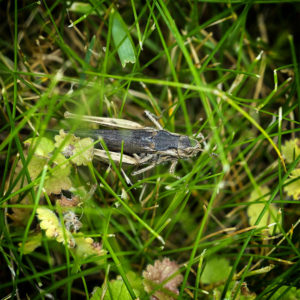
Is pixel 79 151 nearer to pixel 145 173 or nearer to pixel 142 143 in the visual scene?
pixel 142 143

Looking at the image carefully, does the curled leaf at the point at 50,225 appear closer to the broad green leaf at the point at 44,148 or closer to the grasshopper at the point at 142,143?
the broad green leaf at the point at 44,148

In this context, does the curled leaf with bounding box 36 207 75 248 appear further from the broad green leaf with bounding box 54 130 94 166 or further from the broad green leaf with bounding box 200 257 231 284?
the broad green leaf with bounding box 200 257 231 284

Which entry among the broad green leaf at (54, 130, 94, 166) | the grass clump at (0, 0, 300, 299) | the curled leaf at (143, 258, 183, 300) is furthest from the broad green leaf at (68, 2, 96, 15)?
the curled leaf at (143, 258, 183, 300)

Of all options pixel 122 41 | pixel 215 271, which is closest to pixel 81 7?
pixel 122 41

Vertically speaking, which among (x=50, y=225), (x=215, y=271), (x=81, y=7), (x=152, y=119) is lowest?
(x=215, y=271)

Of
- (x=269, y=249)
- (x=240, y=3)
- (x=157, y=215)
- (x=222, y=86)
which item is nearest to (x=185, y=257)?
(x=157, y=215)

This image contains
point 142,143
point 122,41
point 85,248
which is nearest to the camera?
point 85,248

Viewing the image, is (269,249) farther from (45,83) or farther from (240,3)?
(45,83)

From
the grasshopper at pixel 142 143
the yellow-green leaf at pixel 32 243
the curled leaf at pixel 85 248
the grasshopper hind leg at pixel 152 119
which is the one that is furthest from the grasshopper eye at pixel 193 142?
the yellow-green leaf at pixel 32 243
